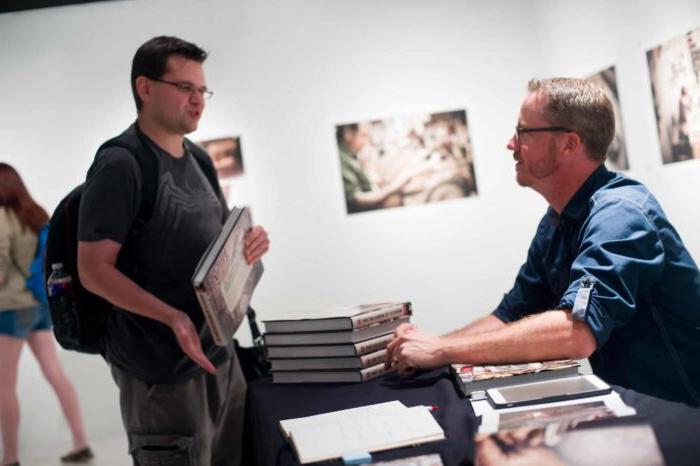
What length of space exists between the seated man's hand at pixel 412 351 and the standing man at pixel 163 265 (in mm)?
616

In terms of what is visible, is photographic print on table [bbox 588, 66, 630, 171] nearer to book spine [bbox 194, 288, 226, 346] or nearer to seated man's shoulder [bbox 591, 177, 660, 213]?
seated man's shoulder [bbox 591, 177, 660, 213]

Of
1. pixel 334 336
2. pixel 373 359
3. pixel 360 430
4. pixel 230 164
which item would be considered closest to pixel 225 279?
pixel 334 336

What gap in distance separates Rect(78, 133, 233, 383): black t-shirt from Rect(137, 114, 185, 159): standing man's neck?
3 cm

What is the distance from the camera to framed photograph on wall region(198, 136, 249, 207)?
4.91 meters

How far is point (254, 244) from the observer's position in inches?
107

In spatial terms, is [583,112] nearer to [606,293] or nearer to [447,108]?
[606,293]

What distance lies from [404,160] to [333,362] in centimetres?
292

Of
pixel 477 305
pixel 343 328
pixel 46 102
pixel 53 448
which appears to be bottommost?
pixel 53 448

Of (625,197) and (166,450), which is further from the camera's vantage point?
(166,450)

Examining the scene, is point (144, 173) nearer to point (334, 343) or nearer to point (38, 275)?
point (334, 343)

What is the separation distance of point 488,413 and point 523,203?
3.78m

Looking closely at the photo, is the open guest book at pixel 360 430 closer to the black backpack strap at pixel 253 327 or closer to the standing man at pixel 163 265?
the standing man at pixel 163 265

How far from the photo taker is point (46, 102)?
4875 mm

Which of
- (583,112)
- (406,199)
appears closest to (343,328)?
(583,112)
